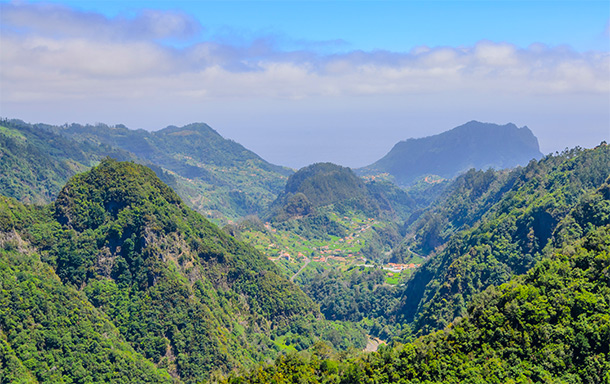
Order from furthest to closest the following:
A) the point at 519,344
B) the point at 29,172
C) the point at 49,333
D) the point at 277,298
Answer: the point at 29,172, the point at 277,298, the point at 49,333, the point at 519,344

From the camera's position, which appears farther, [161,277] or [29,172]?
[29,172]

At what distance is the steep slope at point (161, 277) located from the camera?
209ft

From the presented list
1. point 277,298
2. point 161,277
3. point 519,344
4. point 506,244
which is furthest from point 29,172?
point 519,344

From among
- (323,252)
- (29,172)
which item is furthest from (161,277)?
(29,172)

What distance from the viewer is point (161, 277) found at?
68.3 meters

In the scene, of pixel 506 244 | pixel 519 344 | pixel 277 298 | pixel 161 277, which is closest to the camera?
pixel 519 344

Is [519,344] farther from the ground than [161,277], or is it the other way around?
[161,277]

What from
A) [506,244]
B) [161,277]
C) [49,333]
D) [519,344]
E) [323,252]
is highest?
[506,244]

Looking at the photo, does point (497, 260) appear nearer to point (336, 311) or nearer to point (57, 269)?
point (336, 311)

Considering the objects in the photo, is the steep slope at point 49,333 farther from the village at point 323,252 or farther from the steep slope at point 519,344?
the village at point 323,252

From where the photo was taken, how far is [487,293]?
50500mm

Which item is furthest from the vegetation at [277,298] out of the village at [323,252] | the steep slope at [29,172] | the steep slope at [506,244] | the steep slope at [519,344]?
the steep slope at [29,172]

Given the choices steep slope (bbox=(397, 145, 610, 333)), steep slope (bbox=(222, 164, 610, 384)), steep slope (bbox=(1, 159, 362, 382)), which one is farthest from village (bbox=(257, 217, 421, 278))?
steep slope (bbox=(222, 164, 610, 384))

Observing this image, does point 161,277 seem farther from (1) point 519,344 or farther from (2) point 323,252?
(2) point 323,252
